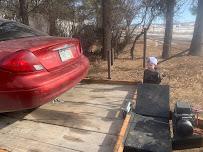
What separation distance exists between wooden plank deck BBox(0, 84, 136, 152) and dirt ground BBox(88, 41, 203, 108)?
9.66 feet

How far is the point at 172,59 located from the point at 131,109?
8374 mm

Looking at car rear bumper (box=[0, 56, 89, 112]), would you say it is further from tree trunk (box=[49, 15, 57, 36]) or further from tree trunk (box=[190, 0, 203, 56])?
tree trunk (box=[49, 15, 57, 36])

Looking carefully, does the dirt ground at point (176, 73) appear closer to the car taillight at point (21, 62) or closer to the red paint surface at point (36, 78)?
the red paint surface at point (36, 78)

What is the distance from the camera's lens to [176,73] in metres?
9.51

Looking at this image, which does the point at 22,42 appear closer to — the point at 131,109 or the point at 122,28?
the point at 131,109

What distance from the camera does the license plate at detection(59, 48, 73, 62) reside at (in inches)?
162

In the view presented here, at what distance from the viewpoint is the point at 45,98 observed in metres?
3.57

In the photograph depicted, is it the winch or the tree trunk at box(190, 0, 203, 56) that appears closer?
the winch

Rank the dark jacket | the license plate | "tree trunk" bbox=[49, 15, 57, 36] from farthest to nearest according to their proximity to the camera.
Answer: "tree trunk" bbox=[49, 15, 57, 36]
the dark jacket
the license plate

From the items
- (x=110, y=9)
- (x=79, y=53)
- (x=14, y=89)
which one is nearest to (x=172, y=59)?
(x=110, y=9)

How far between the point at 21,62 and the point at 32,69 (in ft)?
0.52

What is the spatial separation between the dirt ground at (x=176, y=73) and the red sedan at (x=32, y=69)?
133 inches

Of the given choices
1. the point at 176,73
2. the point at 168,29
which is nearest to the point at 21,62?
the point at 176,73

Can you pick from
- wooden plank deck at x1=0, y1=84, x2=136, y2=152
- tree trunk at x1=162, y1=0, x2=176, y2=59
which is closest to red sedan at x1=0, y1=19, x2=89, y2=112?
wooden plank deck at x1=0, y1=84, x2=136, y2=152
